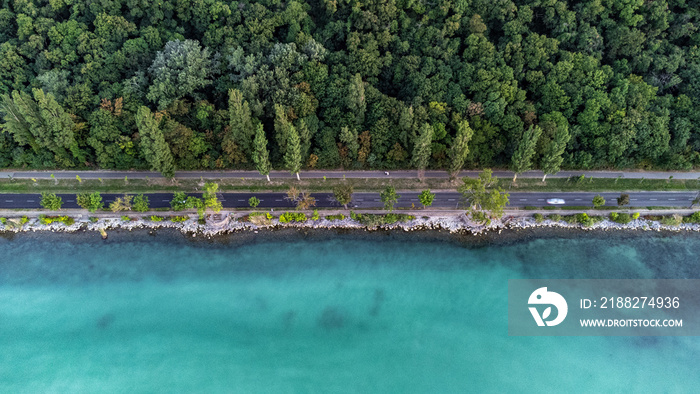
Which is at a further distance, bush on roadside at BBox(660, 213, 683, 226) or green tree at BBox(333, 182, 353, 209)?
bush on roadside at BBox(660, 213, 683, 226)

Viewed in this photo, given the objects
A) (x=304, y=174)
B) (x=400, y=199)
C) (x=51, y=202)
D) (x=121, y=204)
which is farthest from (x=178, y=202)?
(x=400, y=199)

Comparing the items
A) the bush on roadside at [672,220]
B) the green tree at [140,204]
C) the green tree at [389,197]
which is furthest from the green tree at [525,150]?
the green tree at [140,204]

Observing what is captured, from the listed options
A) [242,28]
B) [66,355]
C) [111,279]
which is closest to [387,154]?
[242,28]

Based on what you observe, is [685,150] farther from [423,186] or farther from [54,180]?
[54,180]

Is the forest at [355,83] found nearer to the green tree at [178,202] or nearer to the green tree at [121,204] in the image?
the green tree at [178,202]

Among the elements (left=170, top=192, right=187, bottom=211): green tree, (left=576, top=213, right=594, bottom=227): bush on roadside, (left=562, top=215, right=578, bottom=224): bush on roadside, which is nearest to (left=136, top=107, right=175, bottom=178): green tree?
(left=170, top=192, right=187, bottom=211): green tree

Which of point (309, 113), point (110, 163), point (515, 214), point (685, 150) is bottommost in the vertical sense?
point (515, 214)

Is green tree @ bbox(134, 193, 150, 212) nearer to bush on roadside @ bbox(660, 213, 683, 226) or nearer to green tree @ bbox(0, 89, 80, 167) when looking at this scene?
green tree @ bbox(0, 89, 80, 167)
